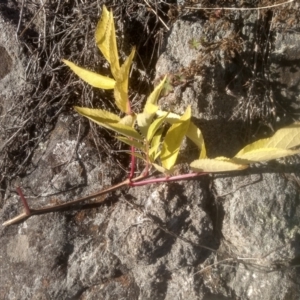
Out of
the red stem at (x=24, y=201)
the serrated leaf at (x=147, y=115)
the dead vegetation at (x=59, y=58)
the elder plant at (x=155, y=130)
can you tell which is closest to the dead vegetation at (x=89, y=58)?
the dead vegetation at (x=59, y=58)

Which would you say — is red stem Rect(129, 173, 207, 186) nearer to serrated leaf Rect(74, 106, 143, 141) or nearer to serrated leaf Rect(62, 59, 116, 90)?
serrated leaf Rect(74, 106, 143, 141)

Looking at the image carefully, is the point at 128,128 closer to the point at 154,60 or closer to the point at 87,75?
the point at 87,75

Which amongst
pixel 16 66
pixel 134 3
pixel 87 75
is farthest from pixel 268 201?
pixel 16 66

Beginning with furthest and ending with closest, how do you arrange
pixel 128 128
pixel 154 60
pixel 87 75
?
pixel 154 60 < pixel 87 75 < pixel 128 128

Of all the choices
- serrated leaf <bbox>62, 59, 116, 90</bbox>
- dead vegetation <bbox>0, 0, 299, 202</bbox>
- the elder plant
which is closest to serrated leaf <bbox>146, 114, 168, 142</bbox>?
the elder plant

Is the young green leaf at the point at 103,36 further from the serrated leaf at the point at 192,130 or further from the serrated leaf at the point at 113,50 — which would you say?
the serrated leaf at the point at 192,130

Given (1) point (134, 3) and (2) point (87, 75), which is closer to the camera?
(2) point (87, 75)

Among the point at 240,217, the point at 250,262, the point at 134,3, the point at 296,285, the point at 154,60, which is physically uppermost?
the point at 134,3
